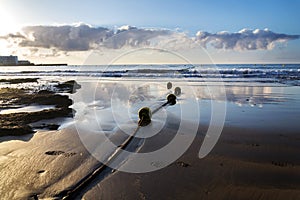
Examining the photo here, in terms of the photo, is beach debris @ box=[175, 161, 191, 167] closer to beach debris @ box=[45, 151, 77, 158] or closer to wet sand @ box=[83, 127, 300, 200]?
wet sand @ box=[83, 127, 300, 200]

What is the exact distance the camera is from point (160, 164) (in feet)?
21.2

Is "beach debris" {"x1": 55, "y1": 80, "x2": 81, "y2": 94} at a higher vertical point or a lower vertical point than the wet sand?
higher

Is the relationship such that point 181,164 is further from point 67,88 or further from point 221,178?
point 67,88

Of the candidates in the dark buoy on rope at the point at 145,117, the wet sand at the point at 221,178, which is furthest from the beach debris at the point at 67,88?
the wet sand at the point at 221,178

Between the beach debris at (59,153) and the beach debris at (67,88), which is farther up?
the beach debris at (67,88)

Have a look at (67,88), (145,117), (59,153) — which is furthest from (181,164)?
(67,88)

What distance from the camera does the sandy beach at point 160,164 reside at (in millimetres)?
5035

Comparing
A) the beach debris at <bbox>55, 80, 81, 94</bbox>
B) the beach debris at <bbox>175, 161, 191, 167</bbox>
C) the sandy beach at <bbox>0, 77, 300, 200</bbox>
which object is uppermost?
the beach debris at <bbox>55, 80, 81, 94</bbox>

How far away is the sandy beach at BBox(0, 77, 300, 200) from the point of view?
16.5 feet

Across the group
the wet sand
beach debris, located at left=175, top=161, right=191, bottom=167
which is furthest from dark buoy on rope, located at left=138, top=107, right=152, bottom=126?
beach debris, located at left=175, top=161, right=191, bottom=167

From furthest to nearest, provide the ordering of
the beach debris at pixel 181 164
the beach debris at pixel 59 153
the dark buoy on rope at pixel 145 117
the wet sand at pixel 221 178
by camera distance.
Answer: the dark buoy on rope at pixel 145 117
the beach debris at pixel 59 153
the beach debris at pixel 181 164
the wet sand at pixel 221 178

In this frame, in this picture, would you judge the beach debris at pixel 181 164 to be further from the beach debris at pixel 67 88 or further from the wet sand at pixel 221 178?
the beach debris at pixel 67 88

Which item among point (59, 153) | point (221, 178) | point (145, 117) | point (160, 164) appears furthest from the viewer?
point (145, 117)

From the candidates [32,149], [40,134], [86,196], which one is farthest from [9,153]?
[86,196]
